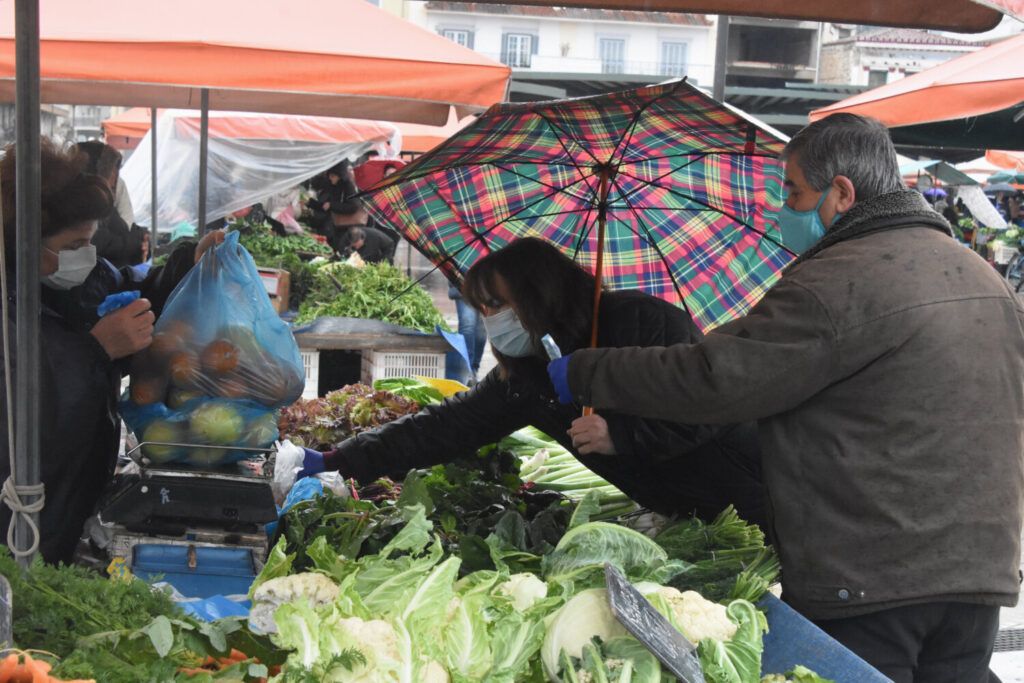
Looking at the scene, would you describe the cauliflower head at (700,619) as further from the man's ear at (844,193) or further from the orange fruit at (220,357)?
the orange fruit at (220,357)

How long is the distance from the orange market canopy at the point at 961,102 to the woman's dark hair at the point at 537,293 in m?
1.74

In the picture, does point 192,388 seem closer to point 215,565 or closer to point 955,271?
point 215,565

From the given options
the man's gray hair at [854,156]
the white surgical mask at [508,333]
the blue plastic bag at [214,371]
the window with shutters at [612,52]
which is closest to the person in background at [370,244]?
the white surgical mask at [508,333]

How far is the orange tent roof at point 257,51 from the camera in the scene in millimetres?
3465

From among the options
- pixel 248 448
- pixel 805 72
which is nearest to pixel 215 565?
pixel 248 448

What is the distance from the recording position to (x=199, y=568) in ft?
8.18

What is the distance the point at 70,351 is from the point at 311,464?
0.85m

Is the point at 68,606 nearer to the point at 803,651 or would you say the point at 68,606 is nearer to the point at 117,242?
the point at 803,651

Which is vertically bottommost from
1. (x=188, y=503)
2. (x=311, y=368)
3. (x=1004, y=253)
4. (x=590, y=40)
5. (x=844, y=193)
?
(x=1004, y=253)

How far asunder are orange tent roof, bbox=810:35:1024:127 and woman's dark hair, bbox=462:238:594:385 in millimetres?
1891

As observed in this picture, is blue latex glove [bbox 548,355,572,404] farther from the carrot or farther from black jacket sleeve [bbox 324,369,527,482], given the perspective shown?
the carrot

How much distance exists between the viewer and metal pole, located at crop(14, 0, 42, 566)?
2178mm

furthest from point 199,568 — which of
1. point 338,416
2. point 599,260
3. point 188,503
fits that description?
point 338,416

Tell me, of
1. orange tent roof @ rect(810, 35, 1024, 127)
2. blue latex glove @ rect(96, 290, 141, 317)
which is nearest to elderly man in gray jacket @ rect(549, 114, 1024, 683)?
blue latex glove @ rect(96, 290, 141, 317)
